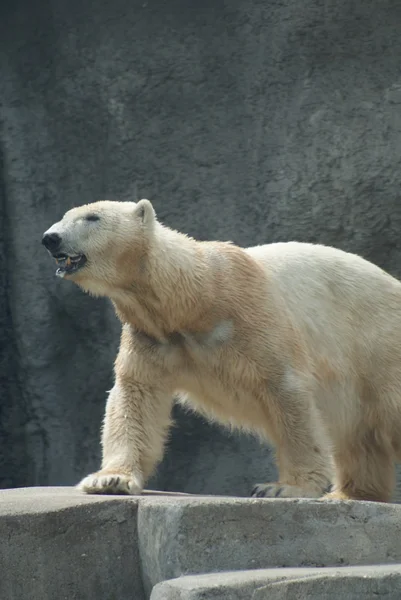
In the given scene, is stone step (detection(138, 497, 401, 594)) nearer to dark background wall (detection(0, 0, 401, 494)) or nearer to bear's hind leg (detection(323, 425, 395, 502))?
bear's hind leg (detection(323, 425, 395, 502))

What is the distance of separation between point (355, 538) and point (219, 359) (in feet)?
3.66

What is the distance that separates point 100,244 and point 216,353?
65 centimetres

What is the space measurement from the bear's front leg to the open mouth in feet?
1.83

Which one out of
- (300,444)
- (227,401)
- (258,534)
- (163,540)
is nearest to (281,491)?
(300,444)

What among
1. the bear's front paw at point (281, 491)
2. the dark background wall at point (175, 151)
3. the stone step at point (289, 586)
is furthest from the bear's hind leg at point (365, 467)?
the stone step at point (289, 586)

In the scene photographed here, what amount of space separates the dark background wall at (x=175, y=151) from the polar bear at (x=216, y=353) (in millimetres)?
1661

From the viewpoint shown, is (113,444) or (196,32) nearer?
(113,444)

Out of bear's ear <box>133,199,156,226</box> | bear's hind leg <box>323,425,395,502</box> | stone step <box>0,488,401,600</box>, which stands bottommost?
bear's hind leg <box>323,425,395,502</box>

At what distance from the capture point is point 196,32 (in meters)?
7.05

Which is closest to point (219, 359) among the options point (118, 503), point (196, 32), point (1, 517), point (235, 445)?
point (118, 503)

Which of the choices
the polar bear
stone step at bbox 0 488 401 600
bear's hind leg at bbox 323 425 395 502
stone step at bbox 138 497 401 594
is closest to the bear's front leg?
the polar bear

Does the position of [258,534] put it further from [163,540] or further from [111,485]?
[111,485]

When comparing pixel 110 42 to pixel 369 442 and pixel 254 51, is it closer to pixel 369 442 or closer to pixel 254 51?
pixel 254 51

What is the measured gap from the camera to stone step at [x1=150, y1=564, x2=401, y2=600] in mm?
3400
